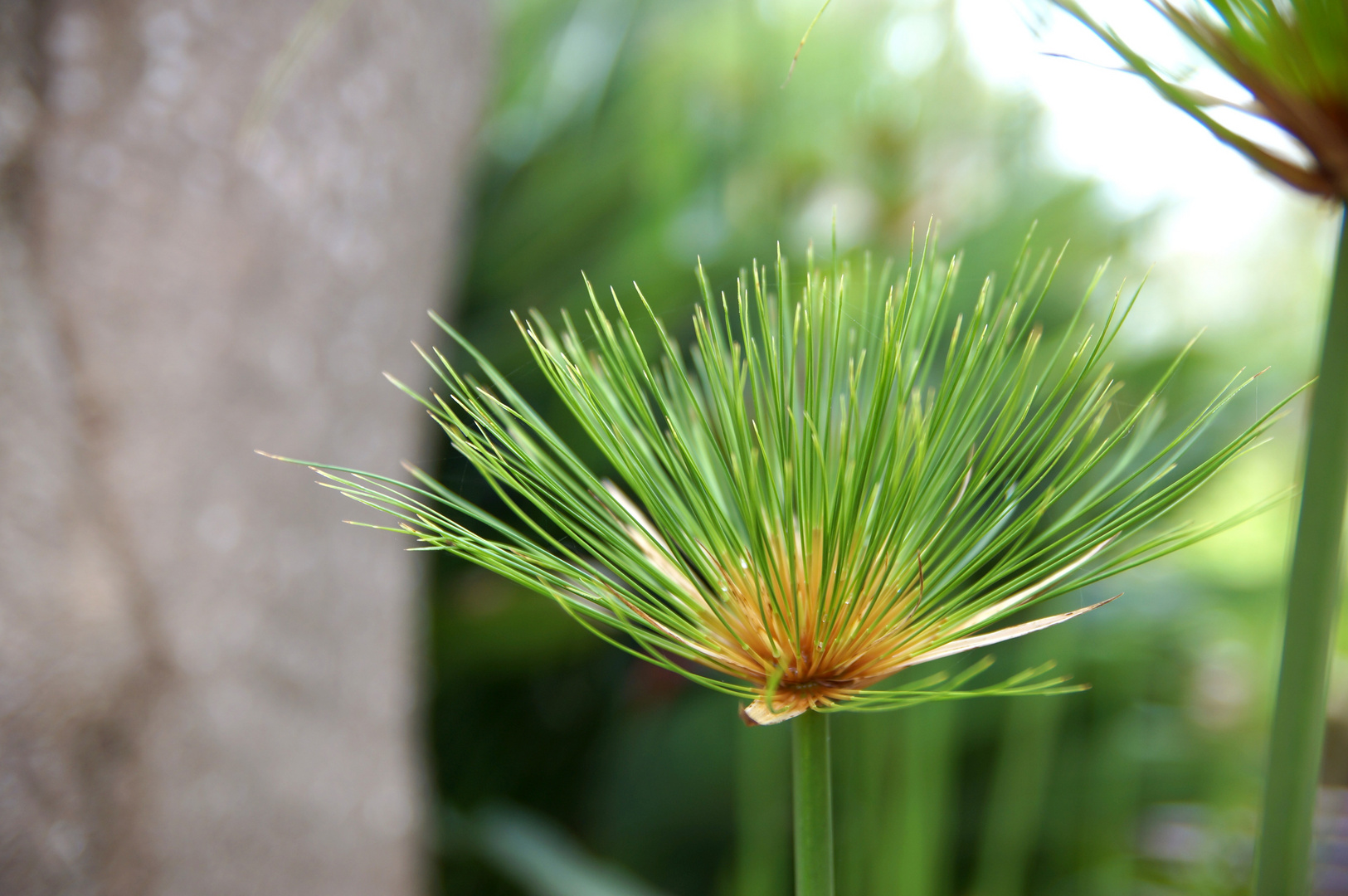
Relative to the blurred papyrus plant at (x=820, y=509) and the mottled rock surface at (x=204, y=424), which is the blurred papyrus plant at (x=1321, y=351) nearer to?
the blurred papyrus plant at (x=820, y=509)

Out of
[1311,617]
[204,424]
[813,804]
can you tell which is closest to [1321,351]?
[1311,617]

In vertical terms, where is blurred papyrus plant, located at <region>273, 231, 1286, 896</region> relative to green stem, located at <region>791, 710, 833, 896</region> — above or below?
above

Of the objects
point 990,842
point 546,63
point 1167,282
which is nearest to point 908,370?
point 990,842

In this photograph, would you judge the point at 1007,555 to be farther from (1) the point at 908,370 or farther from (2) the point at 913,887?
(2) the point at 913,887

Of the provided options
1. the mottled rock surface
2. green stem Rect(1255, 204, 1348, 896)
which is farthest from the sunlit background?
green stem Rect(1255, 204, 1348, 896)

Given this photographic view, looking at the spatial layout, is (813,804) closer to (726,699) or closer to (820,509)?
(820,509)

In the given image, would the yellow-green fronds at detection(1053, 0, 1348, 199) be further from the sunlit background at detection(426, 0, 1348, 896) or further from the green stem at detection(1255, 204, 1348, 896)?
the sunlit background at detection(426, 0, 1348, 896)
